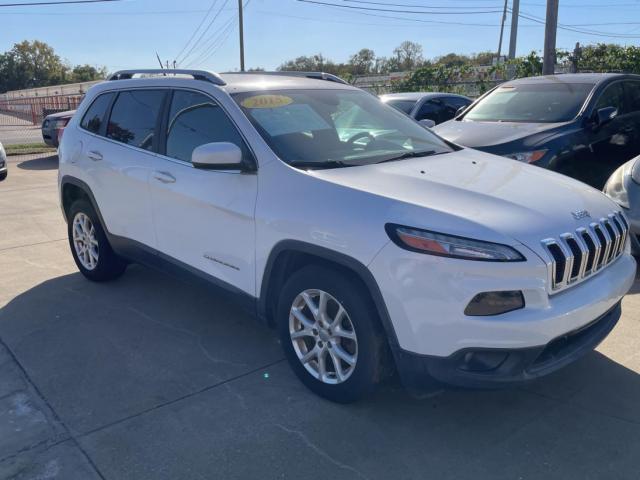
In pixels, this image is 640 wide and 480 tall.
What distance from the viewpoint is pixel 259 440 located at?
3025 mm

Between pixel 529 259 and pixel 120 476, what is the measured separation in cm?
213

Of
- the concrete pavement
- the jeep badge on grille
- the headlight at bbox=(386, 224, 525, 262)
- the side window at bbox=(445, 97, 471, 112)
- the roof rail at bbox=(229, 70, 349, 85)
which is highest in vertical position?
the roof rail at bbox=(229, 70, 349, 85)

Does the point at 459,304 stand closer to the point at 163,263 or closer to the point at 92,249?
the point at 163,263

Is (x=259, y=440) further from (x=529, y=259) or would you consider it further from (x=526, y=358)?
(x=529, y=259)

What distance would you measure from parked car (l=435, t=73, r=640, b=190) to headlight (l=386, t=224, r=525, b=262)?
3.84 meters

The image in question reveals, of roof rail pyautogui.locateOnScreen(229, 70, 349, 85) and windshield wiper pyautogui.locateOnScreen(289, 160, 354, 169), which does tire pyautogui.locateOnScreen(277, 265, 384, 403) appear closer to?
windshield wiper pyautogui.locateOnScreen(289, 160, 354, 169)

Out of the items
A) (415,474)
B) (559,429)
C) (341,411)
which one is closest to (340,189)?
(341,411)

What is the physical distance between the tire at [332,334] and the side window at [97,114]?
2708 millimetres

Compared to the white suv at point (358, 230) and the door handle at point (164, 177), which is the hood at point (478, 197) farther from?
the door handle at point (164, 177)

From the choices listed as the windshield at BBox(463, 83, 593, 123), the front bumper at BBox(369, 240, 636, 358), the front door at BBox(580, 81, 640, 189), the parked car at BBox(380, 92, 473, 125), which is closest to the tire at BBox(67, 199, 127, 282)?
the front bumper at BBox(369, 240, 636, 358)

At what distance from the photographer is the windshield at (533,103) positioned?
274 inches

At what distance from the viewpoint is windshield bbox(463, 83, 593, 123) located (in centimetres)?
697

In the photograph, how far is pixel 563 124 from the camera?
663 cm

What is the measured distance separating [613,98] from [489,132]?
1855mm
